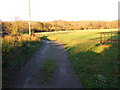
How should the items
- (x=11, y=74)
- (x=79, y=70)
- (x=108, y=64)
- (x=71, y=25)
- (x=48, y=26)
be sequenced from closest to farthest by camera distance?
1. (x=11, y=74)
2. (x=79, y=70)
3. (x=108, y=64)
4. (x=48, y=26)
5. (x=71, y=25)

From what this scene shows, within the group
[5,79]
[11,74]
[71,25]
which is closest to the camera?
[5,79]

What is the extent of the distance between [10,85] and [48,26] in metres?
66.4

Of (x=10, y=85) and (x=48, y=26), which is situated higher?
(x=48, y=26)

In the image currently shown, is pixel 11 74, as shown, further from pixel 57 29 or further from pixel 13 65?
pixel 57 29

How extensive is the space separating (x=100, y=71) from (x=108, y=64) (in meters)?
1.35

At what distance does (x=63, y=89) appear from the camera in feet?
15.8

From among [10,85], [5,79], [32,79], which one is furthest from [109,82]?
[5,79]

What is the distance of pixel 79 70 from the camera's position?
6.88 meters

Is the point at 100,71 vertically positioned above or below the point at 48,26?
below

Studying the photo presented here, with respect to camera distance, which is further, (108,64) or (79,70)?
(108,64)

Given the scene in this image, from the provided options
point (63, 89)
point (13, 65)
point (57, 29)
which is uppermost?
point (57, 29)

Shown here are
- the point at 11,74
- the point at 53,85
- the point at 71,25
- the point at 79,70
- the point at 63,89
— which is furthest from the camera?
the point at 71,25

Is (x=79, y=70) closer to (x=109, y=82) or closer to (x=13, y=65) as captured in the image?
(x=109, y=82)

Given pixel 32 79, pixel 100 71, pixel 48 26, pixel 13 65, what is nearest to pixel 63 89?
pixel 32 79
